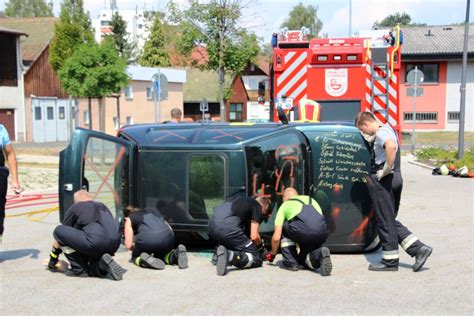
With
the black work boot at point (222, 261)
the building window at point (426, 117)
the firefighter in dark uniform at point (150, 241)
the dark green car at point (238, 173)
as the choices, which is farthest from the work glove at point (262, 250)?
the building window at point (426, 117)

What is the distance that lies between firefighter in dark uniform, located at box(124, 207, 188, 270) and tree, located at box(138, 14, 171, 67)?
207ft

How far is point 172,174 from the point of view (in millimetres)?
7055

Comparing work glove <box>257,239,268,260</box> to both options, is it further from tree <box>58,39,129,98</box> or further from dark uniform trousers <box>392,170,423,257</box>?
tree <box>58,39,129,98</box>

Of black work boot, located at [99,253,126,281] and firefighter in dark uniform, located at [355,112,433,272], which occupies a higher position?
firefighter in dark uniform, located at [355,112,433,272]

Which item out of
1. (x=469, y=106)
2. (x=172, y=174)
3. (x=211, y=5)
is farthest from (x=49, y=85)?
(x=172, y=174)

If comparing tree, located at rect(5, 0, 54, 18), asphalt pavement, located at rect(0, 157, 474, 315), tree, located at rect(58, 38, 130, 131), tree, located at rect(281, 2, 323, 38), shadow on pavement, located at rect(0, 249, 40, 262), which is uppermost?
tree, located at rect(5, 0, 54, 18)

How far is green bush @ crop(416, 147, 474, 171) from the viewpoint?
17.2 m

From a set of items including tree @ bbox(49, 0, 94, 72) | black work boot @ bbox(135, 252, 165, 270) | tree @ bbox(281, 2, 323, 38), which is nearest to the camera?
black work boot @ bbox(135, 252, 165, 270)

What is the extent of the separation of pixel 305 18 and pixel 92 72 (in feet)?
180

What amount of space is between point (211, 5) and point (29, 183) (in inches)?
605

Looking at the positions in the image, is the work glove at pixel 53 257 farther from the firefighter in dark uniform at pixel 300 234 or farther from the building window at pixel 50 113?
the building window at pixel 50 113

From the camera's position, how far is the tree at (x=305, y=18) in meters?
77.5

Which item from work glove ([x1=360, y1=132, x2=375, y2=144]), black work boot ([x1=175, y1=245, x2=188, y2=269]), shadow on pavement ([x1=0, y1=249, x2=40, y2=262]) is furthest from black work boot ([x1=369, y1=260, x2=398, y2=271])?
shadow on pavement ([x1=0, y1=249, x2=40, y2=262])

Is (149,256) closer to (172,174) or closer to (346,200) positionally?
(172,174)
